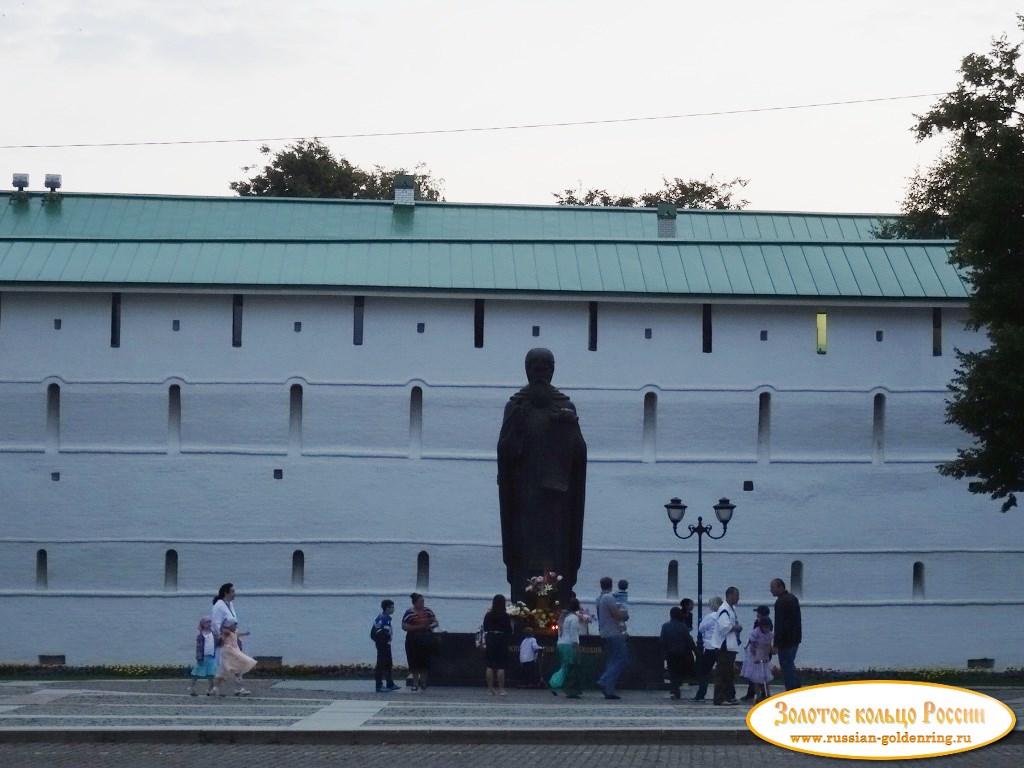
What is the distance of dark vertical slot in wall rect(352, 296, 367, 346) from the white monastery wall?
96 millimetres

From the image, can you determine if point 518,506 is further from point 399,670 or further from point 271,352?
point 271,352

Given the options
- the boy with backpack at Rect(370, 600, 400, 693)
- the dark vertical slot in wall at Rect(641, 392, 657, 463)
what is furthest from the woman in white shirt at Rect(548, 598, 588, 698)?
the dark vertical slot in wall at Rect(641, 392, 657, 463)

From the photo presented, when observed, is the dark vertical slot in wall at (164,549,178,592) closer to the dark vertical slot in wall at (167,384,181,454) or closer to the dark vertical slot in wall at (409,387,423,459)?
the dark vertical slot in wall at (167,384,181,454)

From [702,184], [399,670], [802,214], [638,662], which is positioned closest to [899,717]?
[638,662]

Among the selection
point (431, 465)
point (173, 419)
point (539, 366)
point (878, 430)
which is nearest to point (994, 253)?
point (539, 366)

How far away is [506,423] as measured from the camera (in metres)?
20.3

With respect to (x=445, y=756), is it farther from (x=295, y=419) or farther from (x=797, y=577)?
(x=797, y=577)

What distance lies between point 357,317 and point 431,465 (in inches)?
117

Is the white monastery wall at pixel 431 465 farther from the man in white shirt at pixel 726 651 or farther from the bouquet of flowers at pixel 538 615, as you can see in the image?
the man in white shirt at pixel 726 651

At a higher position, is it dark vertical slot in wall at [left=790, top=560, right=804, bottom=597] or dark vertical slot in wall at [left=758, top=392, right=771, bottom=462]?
dark vertical slot in wall at [left=758, top=392, right=771, bottom=462]

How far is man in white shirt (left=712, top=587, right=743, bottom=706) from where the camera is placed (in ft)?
60.6

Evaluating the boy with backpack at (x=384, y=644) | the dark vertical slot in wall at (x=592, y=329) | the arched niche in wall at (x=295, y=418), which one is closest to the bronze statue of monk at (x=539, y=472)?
the boy with backpack at (x=384, y=644)
